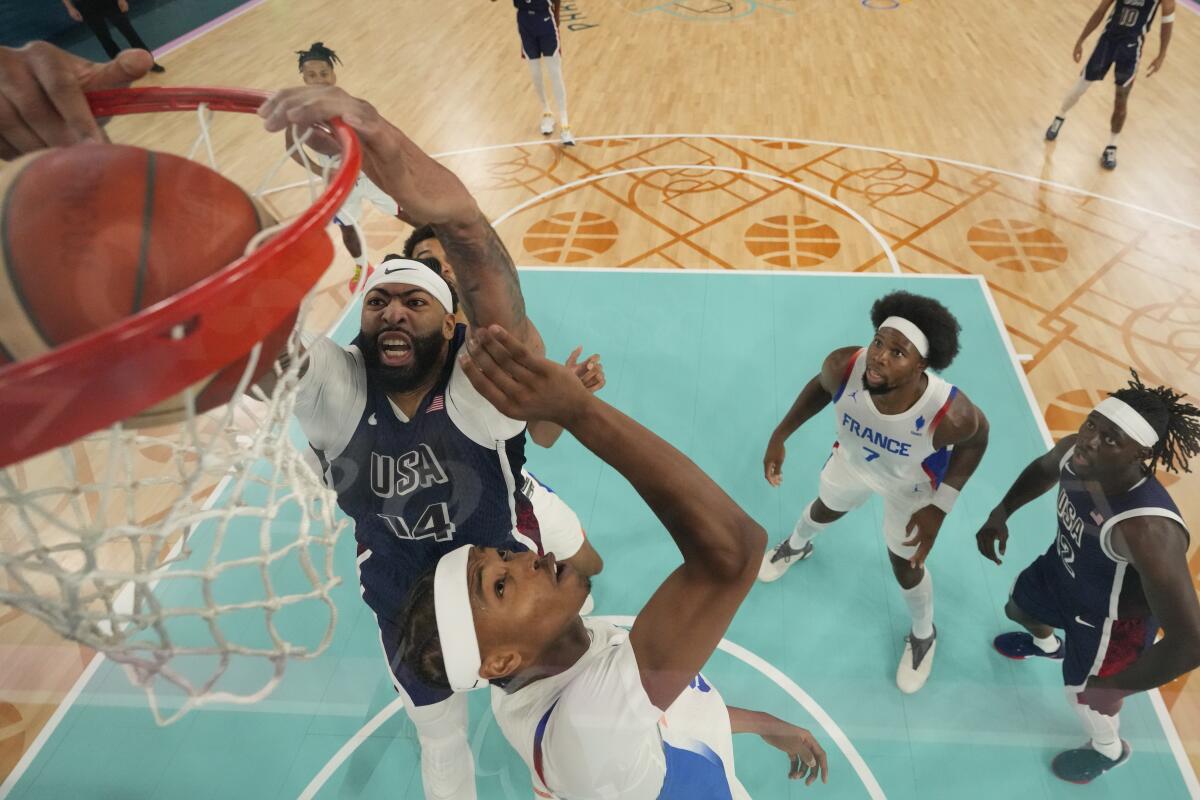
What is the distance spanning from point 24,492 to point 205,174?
508mm

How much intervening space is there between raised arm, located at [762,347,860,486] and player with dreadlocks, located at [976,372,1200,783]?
672 millimetres

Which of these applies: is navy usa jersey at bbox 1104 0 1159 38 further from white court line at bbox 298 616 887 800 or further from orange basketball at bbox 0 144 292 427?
orange basketball at bbox 0 144 292 427

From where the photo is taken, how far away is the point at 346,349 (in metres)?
1.80

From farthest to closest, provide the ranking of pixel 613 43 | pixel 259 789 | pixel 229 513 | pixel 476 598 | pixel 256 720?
pixel 613 43 → pixel 256 720 → pixel 259 789 → pixel 476 598 → pixel 229 513

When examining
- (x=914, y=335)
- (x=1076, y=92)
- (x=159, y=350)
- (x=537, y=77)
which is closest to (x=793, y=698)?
(x=914, y=335)

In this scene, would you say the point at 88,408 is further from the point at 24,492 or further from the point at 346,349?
the point at 346,349

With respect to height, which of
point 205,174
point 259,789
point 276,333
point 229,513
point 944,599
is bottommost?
point 944,599

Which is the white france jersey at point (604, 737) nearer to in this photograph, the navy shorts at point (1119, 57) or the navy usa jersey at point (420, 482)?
the navy usa jersey at point (420, 482)

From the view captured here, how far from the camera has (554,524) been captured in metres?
2.39

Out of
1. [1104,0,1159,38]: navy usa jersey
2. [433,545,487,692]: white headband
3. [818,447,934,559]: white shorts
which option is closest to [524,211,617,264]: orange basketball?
[818,447,934,559]: white shorts

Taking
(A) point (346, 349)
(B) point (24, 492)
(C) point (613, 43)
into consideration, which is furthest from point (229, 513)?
(C) point (613, 43)

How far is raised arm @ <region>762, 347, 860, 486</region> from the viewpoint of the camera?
2.35 metres

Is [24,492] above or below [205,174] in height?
below

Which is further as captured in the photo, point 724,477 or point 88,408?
point 724,477
